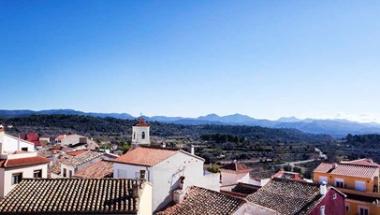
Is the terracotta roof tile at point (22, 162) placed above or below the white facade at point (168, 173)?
above

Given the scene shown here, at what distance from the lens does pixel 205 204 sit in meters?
28.4

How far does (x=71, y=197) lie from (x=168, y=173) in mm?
12293

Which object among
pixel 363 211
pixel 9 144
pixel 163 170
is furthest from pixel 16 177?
pixel 363 211

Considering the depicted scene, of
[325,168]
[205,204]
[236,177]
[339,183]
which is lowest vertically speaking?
[236,177]

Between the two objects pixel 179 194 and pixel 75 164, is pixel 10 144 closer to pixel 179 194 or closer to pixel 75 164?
pixel 75 164

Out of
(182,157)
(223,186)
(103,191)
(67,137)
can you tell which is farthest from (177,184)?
(67,137)

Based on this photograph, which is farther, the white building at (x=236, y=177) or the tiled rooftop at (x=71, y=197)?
the white building at (x=236, y=177)

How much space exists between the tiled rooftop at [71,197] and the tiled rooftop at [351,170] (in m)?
35.4

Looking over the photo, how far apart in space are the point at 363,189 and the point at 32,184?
39.5 meters

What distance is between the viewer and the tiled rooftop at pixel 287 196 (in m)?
34.2

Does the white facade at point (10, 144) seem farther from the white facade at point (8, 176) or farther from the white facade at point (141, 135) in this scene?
the white facade at point (141, 135)

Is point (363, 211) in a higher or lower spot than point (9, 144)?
lower

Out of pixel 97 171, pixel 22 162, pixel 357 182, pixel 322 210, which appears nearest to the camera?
pixel 22 162

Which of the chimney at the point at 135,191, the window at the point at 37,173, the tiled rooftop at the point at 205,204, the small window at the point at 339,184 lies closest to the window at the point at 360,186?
the small window at the point at 339,184
